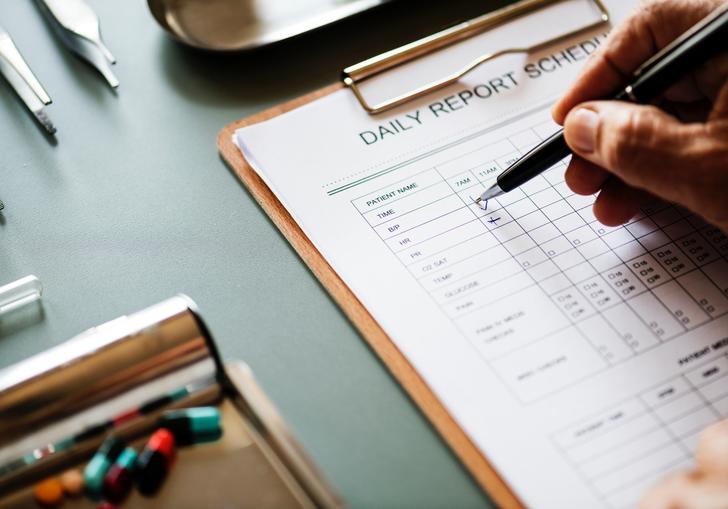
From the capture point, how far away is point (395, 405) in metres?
0.49

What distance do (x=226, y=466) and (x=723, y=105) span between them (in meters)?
0.38

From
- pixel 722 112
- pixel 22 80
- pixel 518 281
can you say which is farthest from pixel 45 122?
pixel 722 112

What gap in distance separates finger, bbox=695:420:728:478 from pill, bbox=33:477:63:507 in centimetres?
36

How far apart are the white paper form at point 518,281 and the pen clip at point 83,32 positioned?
0.18 metres

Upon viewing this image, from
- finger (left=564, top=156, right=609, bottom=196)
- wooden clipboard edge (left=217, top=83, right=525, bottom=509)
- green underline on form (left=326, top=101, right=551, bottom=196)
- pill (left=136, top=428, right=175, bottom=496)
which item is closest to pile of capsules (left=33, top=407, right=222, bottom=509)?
pill (left=136, top=428, right=175, bottom=496)

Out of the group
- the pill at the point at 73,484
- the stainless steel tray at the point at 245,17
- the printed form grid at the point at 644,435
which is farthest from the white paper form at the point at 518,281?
the pill at the point at 73,484

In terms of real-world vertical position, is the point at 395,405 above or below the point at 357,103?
below

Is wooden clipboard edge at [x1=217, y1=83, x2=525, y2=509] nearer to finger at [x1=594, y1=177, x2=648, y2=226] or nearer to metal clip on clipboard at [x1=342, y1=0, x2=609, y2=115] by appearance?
metal clip on clipboard at [x1=342, y1=0, x2=609, y2=115]

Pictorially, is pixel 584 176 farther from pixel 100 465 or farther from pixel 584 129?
pixel 100 465

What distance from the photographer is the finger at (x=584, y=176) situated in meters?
0.58

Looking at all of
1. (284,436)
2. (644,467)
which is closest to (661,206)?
(644,467)

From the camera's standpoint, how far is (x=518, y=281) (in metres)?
0.54

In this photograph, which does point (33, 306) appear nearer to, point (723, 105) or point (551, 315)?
point (551, 315)

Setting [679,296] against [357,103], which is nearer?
[679,296]
